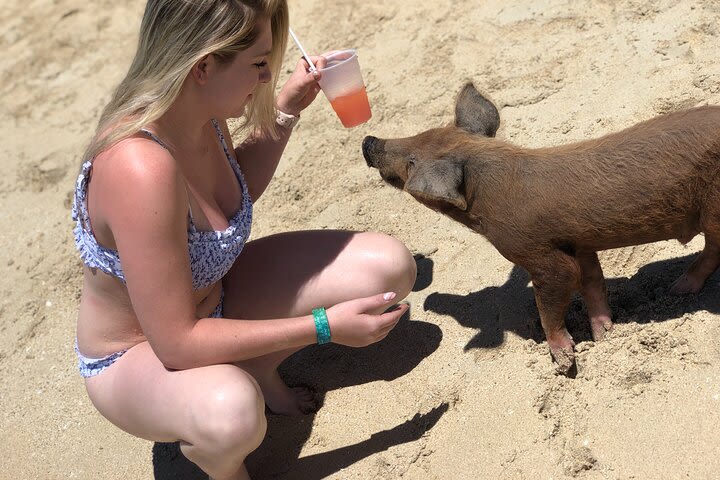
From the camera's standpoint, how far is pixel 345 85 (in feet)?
10.4

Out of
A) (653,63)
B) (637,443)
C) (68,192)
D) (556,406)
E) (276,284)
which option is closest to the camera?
(637,443)

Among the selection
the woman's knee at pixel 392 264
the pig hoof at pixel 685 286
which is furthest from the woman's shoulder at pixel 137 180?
the pig hoof at pixel 685 286

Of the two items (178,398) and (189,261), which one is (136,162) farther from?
(178,398)

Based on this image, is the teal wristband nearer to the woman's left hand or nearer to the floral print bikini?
the floral print bikini

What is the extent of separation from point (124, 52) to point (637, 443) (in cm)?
490

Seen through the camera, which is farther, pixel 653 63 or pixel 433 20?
pixel 433 20

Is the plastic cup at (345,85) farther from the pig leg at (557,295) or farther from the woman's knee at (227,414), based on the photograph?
the woman's knee at (227,414)

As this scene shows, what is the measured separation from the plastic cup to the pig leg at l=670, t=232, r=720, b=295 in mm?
1454

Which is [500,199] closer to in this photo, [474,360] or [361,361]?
[474,360]

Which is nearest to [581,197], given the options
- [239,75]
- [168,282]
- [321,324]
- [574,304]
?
[574,304]

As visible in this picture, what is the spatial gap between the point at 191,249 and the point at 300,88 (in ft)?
2.96

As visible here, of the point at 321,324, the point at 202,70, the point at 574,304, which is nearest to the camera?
the point at 202,70

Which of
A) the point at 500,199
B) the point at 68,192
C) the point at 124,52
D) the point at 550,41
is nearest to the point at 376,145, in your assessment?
the point at 500,199

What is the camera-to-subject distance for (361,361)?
11.8ft
